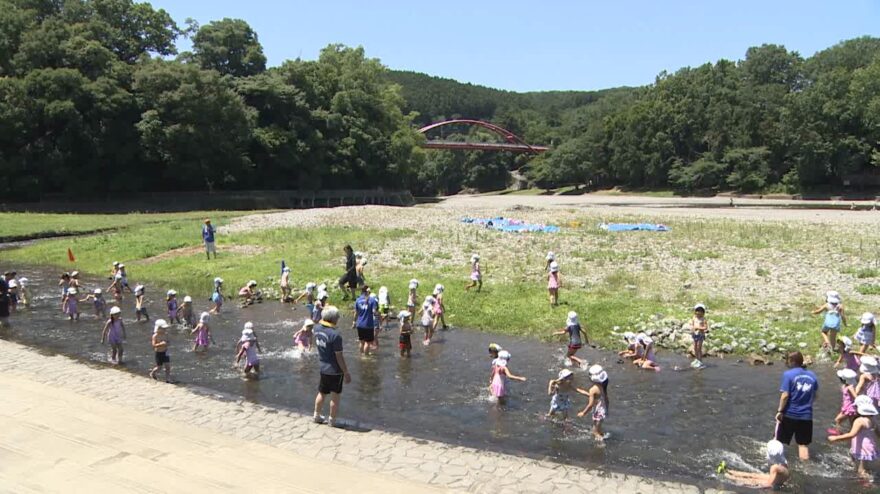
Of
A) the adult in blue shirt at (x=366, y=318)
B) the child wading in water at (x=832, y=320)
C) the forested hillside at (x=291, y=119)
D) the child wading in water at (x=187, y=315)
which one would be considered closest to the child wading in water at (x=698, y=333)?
the child wading in water at (x=832, y=320)

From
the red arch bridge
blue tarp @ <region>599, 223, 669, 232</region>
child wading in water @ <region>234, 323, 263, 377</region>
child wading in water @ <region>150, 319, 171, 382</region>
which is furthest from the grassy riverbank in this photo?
the red arch bridge

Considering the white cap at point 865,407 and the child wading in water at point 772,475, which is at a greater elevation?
the white cap at point 865,407

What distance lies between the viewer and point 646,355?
16.7m

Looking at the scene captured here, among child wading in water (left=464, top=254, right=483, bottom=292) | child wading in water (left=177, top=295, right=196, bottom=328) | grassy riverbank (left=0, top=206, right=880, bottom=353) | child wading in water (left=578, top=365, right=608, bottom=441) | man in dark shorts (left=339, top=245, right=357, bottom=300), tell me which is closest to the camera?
child wading in water (left=578, top=365, right=608, bottom=441)

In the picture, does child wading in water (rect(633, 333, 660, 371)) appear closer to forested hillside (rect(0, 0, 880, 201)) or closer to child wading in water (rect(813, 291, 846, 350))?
child wading in water (rect(813, 291, 846, 350))

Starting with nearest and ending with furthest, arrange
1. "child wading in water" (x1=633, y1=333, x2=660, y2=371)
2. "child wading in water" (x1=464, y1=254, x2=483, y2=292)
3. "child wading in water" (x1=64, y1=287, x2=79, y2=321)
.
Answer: "child wading in water" (x1=633, y1=333, x2=660, y2=371) < "child wading in water" (x1=64, y1=287, x2=79, y2=321) < "child wading in water" (x1=464, y1=254, x2=483, y2=292)

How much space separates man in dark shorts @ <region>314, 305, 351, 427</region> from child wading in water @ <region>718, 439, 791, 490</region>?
690cm

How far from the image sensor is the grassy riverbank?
2052 centimetres

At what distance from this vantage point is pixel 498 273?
27469mm

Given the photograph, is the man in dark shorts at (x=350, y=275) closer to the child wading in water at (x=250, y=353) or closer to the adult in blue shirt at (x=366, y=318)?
the adult in blue shirt at (x=366, y=318)

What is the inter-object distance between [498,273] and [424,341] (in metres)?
8.60

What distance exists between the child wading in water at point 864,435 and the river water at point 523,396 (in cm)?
30

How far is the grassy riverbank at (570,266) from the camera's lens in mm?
20516

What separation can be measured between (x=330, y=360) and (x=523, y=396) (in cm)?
504
